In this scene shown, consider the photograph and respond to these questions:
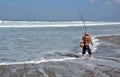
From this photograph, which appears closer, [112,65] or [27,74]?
[27,74]

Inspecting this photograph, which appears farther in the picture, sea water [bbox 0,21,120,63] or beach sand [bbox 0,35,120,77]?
sea water [bbox 0,21,120,63]

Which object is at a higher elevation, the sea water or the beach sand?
the beach sand

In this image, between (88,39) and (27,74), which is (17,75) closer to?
(27,74)

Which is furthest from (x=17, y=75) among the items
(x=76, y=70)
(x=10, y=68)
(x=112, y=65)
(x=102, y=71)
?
(x=112, y=65)

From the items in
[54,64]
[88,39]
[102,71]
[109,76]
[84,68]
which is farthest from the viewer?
[88,39]

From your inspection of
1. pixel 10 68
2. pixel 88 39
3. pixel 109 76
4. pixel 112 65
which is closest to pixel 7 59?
pixel 10 68

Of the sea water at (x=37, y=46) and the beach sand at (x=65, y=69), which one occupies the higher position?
the beach sand at (x=65, y=69)

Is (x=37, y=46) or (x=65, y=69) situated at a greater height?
(x=65, y=69)

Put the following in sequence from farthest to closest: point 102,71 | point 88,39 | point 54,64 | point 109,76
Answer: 1. point 88,39
2. point 54,64
3. point 102,71
4. point 109,76

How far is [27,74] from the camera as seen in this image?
30.6ft

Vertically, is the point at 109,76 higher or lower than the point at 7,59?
higher

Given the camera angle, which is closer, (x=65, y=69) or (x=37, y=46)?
(x=65, y=69)

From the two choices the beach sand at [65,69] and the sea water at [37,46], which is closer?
the beach sand at [65,69]

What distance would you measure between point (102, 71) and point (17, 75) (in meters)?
2.72
